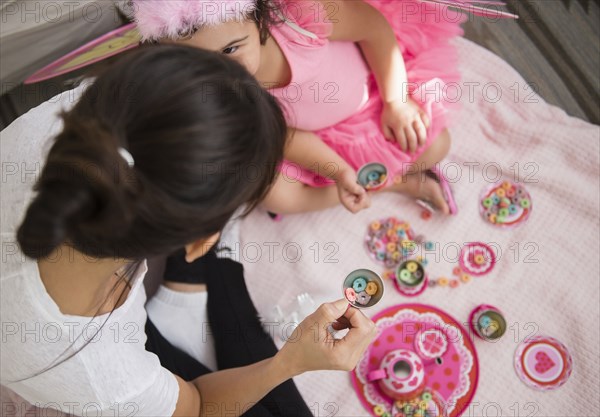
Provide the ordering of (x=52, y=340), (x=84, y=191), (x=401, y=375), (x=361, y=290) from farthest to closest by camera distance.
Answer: (x=401, y=375)
(x=361, y=290)
(x=52, y=340)
(x=84, y=191)

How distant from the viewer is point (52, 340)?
699 millimetres

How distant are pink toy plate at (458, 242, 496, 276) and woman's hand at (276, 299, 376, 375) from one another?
438mm

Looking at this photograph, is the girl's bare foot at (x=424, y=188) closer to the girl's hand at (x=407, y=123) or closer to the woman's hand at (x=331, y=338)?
the girl's hand at (x=407, y=123)

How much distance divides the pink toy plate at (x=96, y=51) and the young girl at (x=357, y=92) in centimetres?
30

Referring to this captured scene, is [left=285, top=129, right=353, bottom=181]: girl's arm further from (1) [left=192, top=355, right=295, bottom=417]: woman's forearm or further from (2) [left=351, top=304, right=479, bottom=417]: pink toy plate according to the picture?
(1) [left=192, top=355, right=295, bottom=417]: woman's forearm

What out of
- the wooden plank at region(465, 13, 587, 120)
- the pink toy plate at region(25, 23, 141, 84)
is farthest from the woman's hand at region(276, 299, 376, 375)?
the wooden plank at region(465, 13, 587, 120)

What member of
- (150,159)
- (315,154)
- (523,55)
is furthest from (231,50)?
(523,55)

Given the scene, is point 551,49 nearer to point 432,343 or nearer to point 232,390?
point 432,343

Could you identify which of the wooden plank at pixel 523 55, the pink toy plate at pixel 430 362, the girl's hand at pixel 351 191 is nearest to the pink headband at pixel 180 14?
the girl's hand at pixel 351 191

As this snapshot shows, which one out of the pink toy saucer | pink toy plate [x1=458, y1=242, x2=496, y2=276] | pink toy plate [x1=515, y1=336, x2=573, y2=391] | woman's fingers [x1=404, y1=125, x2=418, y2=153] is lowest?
pink toy plate [x1=515, y1=336, x2=573, y2=391]

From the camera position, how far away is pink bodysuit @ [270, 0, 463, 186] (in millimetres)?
1146

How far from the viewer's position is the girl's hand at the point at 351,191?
112 centimetres

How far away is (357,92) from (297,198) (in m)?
0.26

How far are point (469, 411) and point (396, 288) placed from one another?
275 mm
